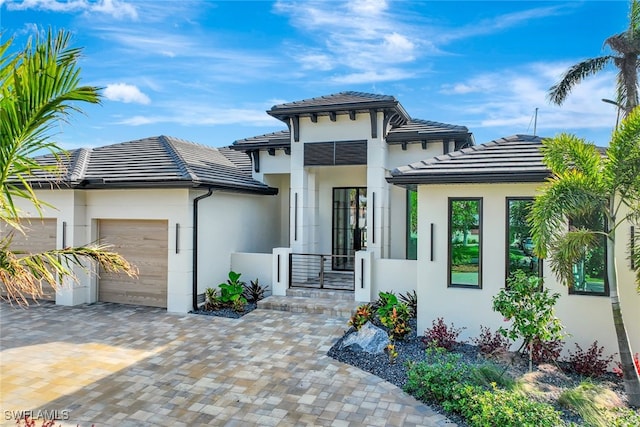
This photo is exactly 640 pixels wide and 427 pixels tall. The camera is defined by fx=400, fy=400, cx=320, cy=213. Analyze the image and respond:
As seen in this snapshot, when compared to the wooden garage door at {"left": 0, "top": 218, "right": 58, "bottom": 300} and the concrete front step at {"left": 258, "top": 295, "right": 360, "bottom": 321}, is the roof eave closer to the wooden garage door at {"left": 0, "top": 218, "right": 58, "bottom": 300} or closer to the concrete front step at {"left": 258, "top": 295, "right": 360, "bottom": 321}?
the concrete front step at {"left": 258, "top": 295, "right": 360, "bottom": 321}

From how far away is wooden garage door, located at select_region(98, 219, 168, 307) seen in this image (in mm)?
11734

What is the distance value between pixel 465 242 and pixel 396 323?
237 centimetres

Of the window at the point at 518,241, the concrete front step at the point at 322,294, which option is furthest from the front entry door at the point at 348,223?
the window at the point at 518,241

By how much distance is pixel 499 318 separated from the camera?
8.56 meters

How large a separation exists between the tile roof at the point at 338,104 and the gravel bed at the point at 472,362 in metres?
7.08

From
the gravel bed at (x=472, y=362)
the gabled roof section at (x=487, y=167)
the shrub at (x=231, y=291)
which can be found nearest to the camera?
the gravel bed at (x=472, y=362)

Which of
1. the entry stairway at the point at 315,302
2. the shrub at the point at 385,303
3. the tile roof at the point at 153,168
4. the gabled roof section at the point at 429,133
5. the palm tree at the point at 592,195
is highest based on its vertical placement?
the gabled roof section at the point at 429,133

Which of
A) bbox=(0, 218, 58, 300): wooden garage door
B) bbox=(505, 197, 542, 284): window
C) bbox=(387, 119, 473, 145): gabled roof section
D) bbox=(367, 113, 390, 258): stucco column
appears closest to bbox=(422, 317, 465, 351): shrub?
bbox=(505, 197, 542, 284): window

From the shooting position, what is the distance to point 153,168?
39.4 ft

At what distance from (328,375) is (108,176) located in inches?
354

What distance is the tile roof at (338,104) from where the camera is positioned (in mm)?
12250

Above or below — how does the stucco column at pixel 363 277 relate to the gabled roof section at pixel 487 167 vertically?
below

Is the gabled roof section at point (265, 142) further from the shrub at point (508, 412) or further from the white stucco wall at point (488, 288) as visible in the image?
the shrub at point (508, 412)

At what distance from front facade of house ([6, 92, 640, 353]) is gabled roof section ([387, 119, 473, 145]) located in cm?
4
